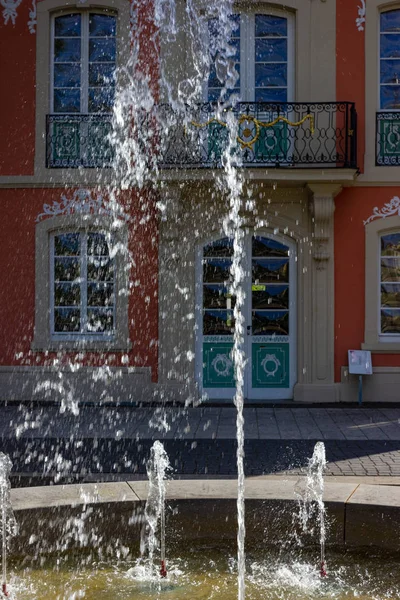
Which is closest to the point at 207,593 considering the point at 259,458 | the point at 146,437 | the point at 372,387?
the point at 259,458

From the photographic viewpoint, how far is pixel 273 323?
47.5ft

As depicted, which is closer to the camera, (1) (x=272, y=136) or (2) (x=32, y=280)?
(1) (x=272, y=136)

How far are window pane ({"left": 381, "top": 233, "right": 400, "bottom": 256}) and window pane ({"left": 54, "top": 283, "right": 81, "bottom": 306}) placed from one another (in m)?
5.29

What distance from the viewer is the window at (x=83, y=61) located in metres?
14.5

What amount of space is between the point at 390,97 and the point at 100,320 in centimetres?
626

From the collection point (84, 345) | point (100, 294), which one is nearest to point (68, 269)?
point (100, 294)

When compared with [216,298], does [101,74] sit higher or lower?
higher

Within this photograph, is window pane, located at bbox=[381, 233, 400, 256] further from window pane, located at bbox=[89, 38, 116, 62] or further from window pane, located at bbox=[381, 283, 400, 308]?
window pane, located at bbox=[89, 38, 116, 62]

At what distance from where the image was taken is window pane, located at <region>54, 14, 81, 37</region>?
577 inches

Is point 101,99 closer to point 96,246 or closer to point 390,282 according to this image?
point 96,246

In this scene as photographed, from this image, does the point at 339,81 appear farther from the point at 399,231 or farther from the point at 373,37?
the point at 399,231

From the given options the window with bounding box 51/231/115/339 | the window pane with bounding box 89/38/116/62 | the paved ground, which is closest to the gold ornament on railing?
the window pane with bounding box 89/38/116/62

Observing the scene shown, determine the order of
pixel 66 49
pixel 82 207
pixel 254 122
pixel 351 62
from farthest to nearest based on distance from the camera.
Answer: pixel 66 49
pixel 82 207
pixel 351 62
pixel 254 122

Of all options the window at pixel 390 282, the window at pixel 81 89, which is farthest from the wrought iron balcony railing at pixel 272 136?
the window at pixel 390 282
